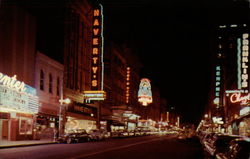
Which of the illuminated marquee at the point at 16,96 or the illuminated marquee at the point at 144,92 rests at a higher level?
the illuminated marquee at the point at 144,92

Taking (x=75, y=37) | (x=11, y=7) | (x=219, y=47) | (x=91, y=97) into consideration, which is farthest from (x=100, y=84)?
(x=219, y=47)

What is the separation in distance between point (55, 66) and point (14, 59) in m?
10.8

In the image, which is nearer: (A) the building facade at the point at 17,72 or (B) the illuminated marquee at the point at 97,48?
(A) the building facade at the point at 17,72

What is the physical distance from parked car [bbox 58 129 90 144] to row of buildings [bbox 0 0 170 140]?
2.74 meters

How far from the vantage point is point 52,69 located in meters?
46.6

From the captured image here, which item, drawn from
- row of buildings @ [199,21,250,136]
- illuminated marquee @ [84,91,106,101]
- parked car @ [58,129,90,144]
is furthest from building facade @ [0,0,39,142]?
row of buildings @ [199,21,250,136]

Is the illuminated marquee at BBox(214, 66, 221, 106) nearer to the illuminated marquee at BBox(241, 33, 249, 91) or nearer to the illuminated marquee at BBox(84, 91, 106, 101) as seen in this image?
the illuminated marquee at BBox(84, 91, 106, 101)

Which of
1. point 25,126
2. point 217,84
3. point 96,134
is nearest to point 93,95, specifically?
point 96,134

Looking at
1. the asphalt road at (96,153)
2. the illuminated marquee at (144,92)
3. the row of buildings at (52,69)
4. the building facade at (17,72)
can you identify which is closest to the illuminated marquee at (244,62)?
the asphalt road at (96,153)

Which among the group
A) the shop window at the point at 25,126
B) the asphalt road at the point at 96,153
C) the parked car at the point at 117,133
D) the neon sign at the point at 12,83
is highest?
the neon sign at the point at 12,83

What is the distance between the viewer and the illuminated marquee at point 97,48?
56.5 m

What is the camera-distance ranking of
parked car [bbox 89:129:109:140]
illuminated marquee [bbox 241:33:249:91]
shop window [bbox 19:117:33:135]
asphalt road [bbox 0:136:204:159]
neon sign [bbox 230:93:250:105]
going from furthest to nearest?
parked car [bbox 89:129:109:140], illuminated marquee [bbox 241:33:249:91], neon sign [bbox 230:93:250:105], shop window [bbox 19:117:33:135], asphalt road [bbox 0:136:204:159]

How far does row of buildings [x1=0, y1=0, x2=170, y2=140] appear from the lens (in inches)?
1430

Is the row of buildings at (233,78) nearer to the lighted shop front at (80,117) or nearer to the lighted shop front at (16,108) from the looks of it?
the lighted shop front at (80,117)
